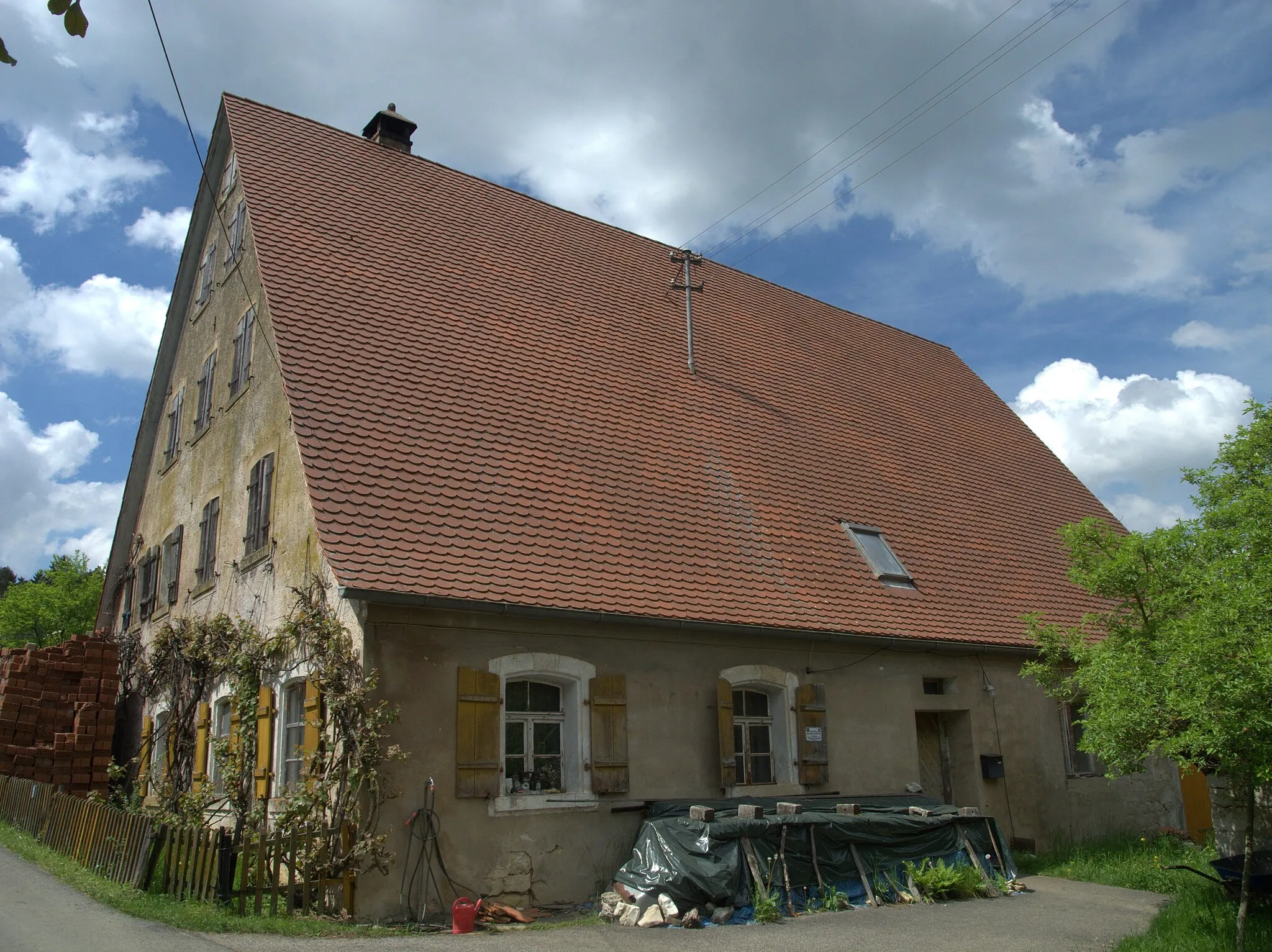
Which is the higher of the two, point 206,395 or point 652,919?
point 206,395

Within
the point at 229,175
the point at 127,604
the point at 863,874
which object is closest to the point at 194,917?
the point at 863,874

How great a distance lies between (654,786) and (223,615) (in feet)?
17.7

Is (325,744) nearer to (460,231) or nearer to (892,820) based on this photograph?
(892,820)

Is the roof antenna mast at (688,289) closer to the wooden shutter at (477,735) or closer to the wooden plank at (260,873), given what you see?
the wooden shutter at (477,735)

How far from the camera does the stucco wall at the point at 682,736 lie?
916 centimetres

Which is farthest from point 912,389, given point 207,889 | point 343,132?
point 207,889

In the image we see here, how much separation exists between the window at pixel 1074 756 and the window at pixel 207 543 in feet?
38.8

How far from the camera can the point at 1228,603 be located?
24.7ft

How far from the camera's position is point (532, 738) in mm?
10070

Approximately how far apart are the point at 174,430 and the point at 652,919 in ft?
38.9

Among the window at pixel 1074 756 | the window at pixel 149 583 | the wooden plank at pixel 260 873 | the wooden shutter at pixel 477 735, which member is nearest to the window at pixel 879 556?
the window at pixel 1074 756

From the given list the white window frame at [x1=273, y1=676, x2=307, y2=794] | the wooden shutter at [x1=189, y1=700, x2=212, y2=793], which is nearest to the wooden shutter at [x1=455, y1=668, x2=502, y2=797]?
the white window frame at [x1=273, y1=676, x2=307, y2=794]

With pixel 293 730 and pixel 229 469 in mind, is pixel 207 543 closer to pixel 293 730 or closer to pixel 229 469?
pixel 229 469

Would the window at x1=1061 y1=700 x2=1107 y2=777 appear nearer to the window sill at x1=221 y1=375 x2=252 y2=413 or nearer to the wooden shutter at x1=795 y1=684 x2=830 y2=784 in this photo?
the wooden shutter at x1=795 y1=684 x2=830 y2=784
